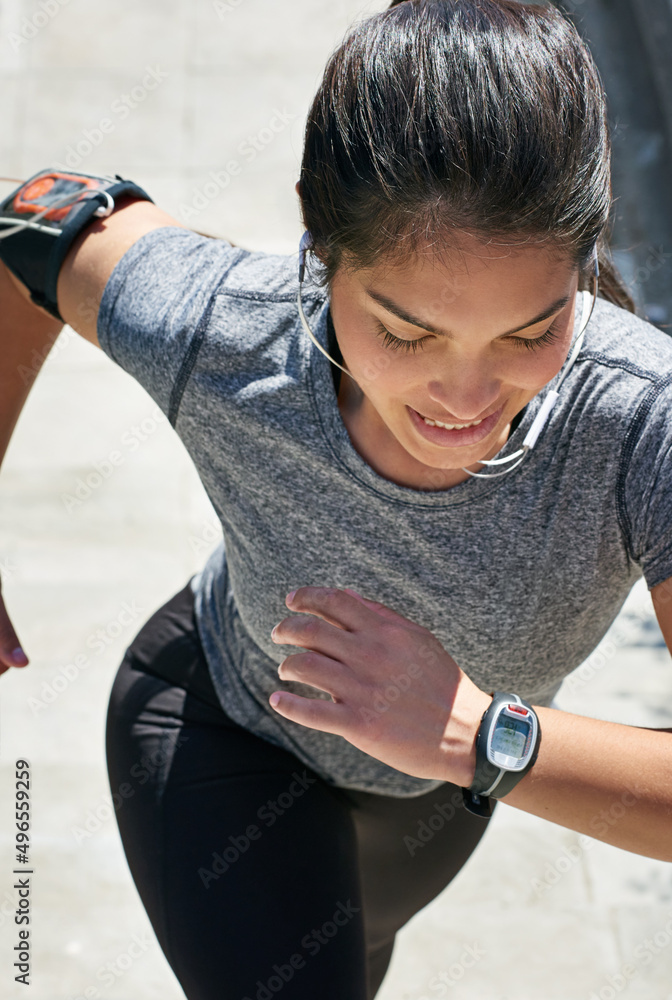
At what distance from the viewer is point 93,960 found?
2.31 m

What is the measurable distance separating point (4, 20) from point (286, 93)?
141 centimetres

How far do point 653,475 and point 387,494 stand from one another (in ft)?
1.10

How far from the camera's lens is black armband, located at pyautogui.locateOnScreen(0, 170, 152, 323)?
1505 mm

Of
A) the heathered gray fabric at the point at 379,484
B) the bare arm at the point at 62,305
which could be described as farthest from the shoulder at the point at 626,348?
the bare arm at the point at 62,305

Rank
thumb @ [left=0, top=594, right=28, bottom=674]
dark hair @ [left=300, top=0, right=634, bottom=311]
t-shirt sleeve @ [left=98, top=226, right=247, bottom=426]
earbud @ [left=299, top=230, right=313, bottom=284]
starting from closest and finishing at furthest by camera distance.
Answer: dark hair @ [left=300, top=0, right=634, bottom=311]
earbud @ [left=299, top=230, right=313, bottom=284]
t-shirt sleeve @ [left=98, top=226, right=247, bottom=426]
thumb @ [left=0, top=594, right=28, bottom=674]

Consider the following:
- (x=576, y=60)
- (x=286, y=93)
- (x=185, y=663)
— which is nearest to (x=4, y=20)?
(x=286, y=93)

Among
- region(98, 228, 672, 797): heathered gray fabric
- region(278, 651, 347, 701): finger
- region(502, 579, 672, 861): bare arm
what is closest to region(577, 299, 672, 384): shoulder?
region(98, 228, 672, 797): heathered gray fabric

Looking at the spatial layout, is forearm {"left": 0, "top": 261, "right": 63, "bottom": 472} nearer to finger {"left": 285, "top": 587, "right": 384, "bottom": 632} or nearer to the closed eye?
finger {"left": 285, "top": 587, "right": 384, "bottom": 632}

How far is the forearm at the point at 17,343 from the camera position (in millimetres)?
1650

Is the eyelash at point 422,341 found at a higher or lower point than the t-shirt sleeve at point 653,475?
higher

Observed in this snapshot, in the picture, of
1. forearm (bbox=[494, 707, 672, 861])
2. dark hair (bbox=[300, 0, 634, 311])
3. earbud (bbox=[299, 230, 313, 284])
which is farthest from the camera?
earbud (bbox=[299, 230, 313, 284])

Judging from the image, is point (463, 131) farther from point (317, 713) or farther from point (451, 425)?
point (317, 713)

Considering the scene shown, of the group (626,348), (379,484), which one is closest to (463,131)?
(626,348)

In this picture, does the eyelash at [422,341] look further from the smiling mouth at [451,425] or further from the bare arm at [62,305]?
the bare arm at [62,305]
